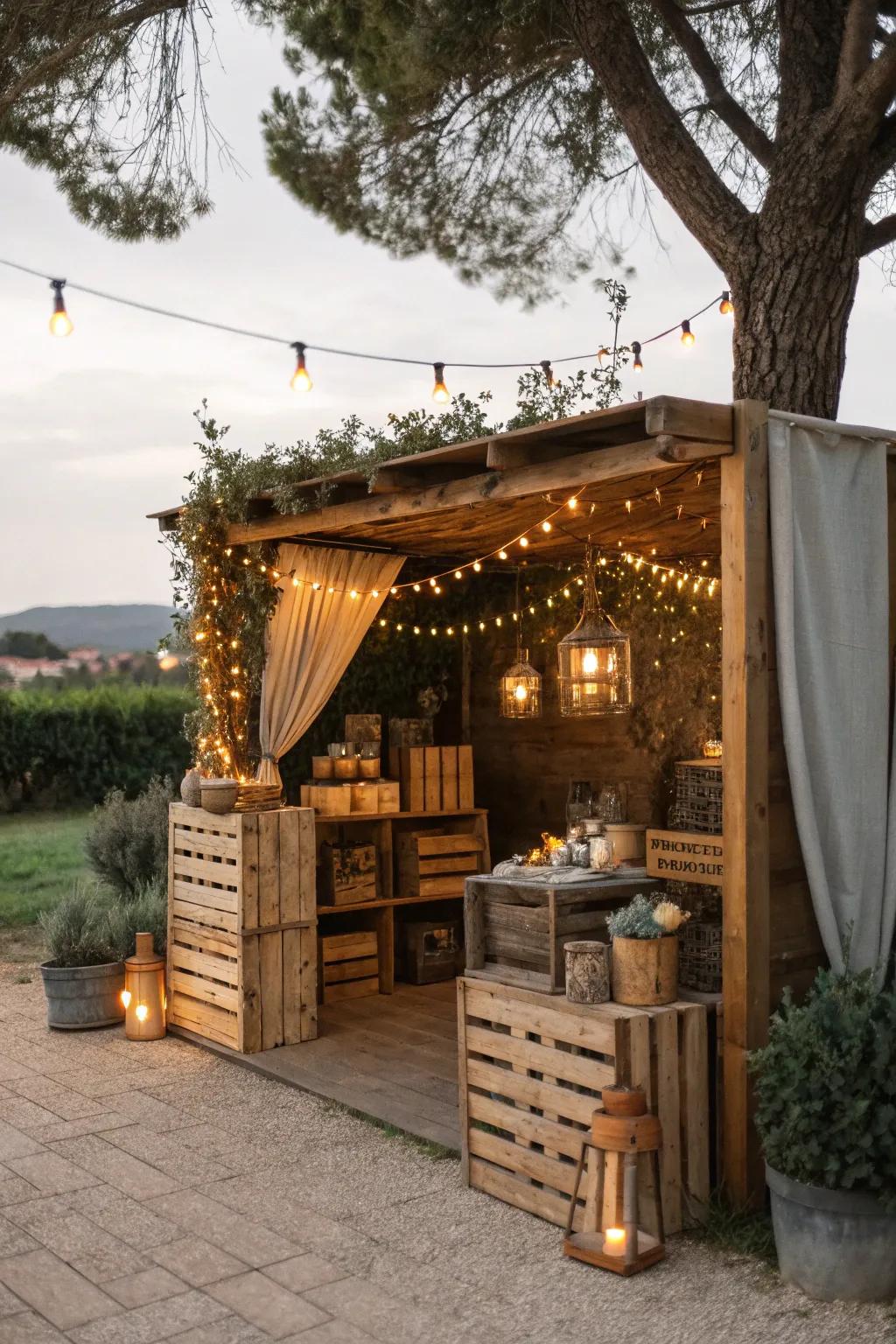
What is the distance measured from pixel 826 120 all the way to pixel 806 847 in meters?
3.09

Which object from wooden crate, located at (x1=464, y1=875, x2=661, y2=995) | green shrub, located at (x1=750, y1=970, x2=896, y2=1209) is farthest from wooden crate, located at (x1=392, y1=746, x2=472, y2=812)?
green shrub, located at (x1=750, y1=970, x2=896, y2=1209)

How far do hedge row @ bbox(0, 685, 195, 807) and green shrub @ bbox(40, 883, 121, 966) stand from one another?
20.9ft

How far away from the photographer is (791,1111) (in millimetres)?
3107

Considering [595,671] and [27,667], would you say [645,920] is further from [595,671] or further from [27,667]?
[27,667]

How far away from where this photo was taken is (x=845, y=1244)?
311cm

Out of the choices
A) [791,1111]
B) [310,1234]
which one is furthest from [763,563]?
[310,1234]

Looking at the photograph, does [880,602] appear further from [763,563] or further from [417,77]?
[417,77]

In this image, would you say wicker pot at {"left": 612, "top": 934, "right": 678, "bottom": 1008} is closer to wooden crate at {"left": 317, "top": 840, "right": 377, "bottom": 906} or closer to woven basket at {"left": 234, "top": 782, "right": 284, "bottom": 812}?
woven basket at {"left": 234, "top": 782, "right": 284, "bottom": 812}

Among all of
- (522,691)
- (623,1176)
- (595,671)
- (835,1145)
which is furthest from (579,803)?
(835,1145)

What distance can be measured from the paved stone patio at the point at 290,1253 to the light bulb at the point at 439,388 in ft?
11.2

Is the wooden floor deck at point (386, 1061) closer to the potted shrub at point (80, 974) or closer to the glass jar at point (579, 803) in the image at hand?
the potted shrub at point (80, 974)

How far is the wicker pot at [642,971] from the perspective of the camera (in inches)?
143

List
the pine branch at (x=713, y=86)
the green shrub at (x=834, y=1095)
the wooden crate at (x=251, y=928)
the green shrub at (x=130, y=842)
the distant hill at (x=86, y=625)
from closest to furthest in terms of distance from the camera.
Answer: the green shrub at (x=834, y=1095)
the distant hill at (x=86, y=625)
the wooden crate at (x=251, y=928)
the pine branch at (x=713, y=86)
the green shrub at (x=130, y=842)

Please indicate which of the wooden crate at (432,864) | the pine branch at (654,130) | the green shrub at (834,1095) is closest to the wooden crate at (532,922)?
the green shrub at (834,1095)
